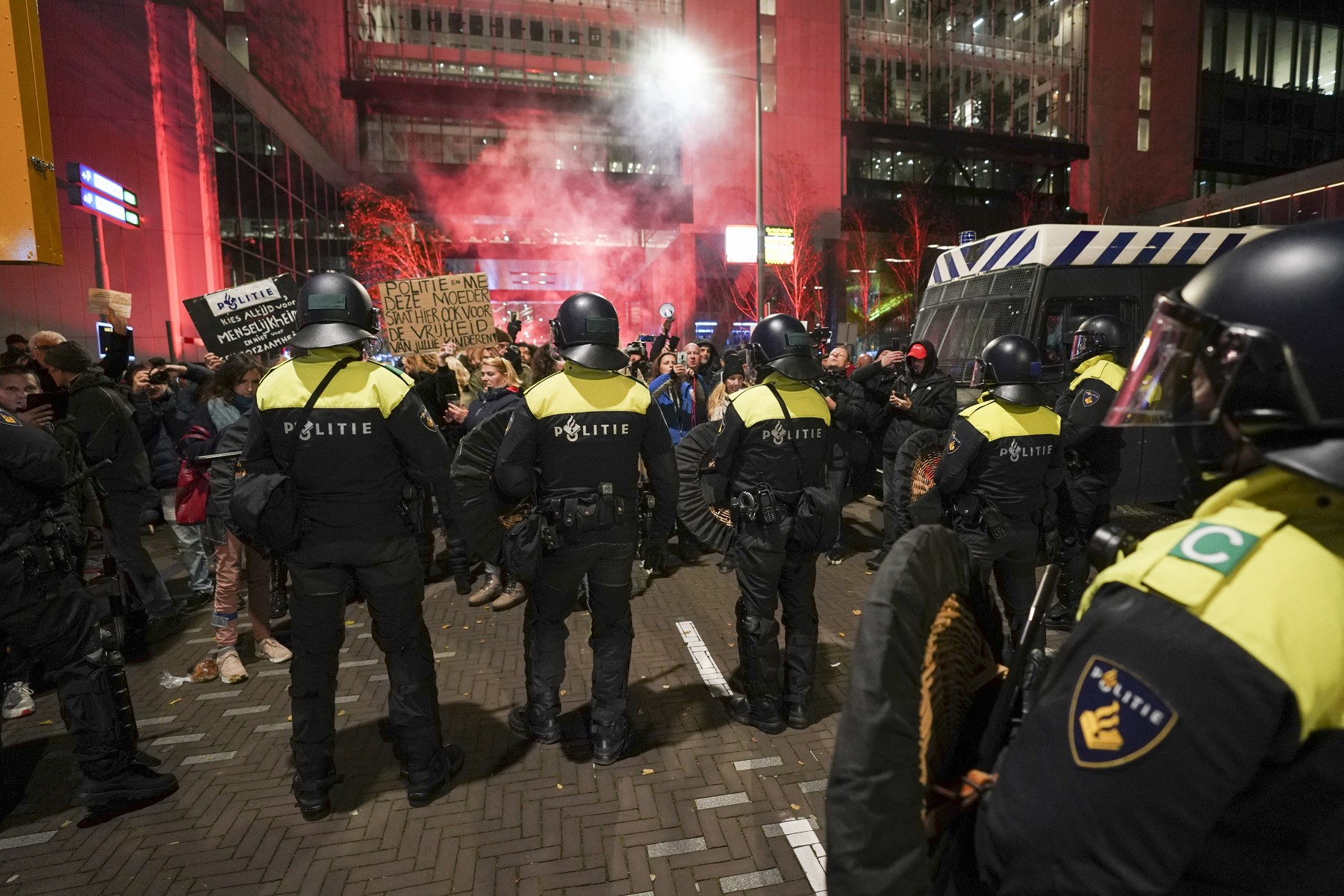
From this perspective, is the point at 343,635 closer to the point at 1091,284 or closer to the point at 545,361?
the point at 545,361

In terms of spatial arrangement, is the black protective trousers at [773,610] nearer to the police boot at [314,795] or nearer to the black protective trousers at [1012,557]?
the black protective trousers at [1012,557]

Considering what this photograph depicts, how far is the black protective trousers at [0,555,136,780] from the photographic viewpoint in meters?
3.24

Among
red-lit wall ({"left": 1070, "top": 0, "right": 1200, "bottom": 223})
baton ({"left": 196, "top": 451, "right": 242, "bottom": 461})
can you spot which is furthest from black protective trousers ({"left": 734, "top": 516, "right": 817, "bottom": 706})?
red-lit wall ({"left": 1070, "top": 0, "right": 1200, "bottom": 223})

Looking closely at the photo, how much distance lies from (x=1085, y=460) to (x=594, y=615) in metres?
4.53

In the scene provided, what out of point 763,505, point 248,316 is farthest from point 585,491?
point 248,316

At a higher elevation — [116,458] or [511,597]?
[116,458]

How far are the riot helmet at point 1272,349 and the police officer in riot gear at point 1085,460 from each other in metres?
4.86

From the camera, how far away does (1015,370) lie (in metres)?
4.29

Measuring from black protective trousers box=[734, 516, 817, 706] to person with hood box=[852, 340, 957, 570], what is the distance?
2.79m

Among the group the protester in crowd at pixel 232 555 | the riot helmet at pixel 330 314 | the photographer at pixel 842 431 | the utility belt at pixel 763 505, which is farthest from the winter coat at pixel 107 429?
the photographer at pixel 842 431

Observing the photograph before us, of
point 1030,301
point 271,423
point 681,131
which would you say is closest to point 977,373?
point 1030,301

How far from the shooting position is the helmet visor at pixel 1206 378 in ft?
3.19

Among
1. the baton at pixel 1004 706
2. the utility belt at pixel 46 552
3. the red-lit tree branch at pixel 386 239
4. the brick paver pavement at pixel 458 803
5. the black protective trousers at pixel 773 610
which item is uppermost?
the red-lit tree branch at pixel 386 239

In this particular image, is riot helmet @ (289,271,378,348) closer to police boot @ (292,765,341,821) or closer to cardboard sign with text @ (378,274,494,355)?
police boot @ (292,765,341,821)
